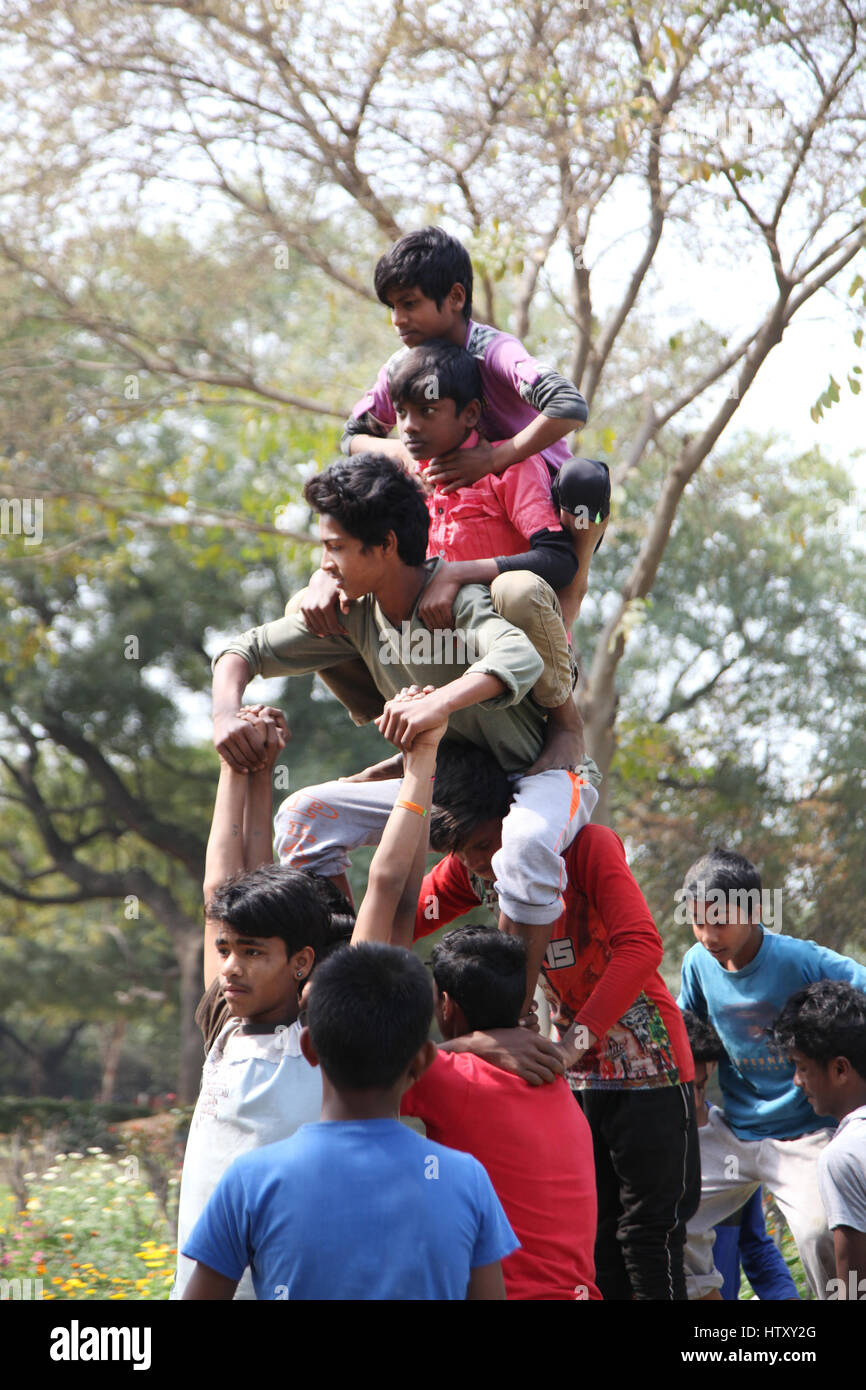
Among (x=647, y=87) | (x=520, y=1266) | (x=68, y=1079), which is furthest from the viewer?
(x=68, y=1079)

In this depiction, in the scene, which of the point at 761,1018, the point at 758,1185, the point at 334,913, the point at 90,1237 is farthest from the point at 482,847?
the point at 90,1237

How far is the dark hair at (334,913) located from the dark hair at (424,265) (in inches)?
61.6

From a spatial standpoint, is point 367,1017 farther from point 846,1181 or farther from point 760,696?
point 760,696

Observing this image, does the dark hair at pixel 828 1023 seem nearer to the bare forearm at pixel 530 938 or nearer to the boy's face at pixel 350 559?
the bare forearm at pixel 530 938

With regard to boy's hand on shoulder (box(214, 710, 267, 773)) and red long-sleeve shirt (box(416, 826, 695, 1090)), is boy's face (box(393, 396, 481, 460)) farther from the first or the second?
red long-sleeve shirt (box(416, 826, 695, 1090))

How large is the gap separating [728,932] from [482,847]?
1444 millimetres

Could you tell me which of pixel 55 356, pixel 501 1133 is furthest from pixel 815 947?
pixel 55 356

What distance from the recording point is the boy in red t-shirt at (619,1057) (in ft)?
10.3

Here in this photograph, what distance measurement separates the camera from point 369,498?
2.86 metres

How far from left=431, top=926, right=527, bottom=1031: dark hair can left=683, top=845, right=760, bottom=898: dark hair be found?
1635 mm

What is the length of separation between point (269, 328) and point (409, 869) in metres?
13.5

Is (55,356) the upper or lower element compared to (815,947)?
upper

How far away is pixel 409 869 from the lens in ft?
8.51
